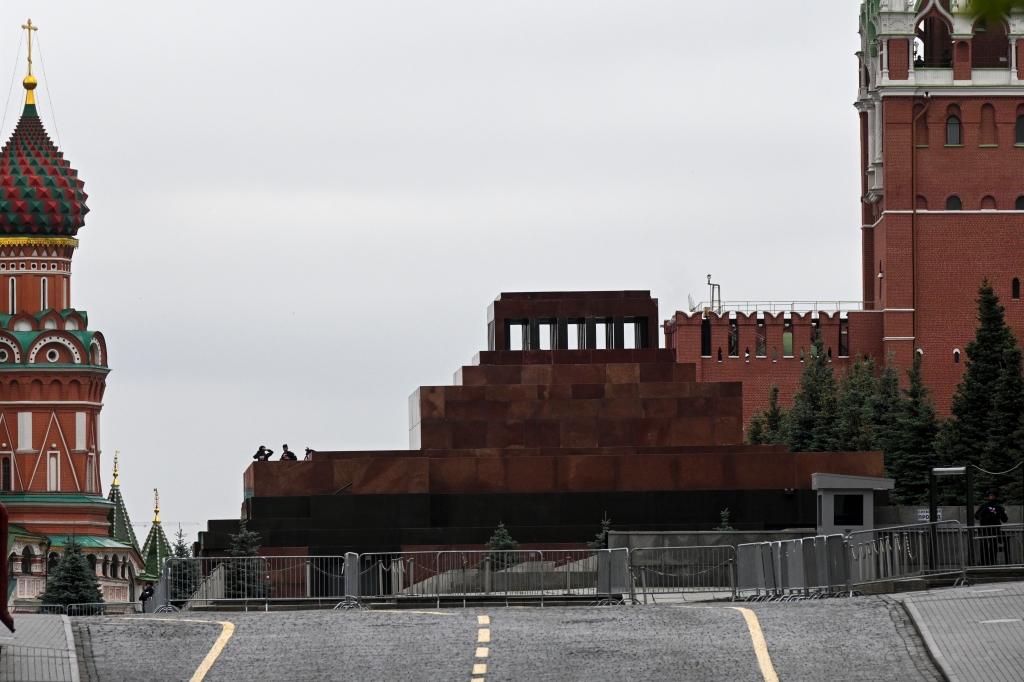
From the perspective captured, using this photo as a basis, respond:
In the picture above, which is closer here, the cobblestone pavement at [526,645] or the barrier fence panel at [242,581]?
the cobblestone pavement at [526,645]

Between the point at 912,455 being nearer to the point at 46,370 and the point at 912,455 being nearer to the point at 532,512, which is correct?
the point at 532,512

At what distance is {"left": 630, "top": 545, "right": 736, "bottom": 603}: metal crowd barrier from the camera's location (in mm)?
28984

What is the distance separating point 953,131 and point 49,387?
39.6 metres

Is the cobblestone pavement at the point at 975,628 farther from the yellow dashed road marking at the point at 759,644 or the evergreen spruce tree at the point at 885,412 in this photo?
the evergreen spruce tree at the point at 885,412

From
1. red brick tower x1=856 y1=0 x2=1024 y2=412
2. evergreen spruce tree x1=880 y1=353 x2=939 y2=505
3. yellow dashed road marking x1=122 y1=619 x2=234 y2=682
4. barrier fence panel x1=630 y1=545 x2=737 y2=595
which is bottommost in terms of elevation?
yellow dashed road marking x1=122 y1=619 x2=234 y2=682

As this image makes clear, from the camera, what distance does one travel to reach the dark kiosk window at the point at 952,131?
94.2 m

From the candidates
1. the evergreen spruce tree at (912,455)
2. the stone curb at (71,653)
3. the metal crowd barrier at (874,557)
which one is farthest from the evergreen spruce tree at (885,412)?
the stone curb at (71,653)

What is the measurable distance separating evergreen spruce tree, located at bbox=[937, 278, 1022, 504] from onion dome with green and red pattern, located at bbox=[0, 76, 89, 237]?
56612 millimetres

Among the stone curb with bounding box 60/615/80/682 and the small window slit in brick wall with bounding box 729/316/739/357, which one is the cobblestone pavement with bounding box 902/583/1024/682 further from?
the small window slit in brick wall with bounding box 729/316/739/357

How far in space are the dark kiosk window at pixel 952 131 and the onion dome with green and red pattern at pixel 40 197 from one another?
3795 centimetres

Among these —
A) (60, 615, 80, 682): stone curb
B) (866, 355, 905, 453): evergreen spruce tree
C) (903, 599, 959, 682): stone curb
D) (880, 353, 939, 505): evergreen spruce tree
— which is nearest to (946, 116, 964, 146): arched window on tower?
(866, 355, 905, 453): evergreen spruce tree

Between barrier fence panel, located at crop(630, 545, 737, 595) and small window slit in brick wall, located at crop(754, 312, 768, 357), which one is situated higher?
small window slit in brick wall, located at crop(754, 312, 768, 357)

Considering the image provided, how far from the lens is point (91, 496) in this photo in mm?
99875

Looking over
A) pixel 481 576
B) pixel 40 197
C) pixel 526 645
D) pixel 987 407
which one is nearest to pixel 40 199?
pixel 40 197
